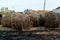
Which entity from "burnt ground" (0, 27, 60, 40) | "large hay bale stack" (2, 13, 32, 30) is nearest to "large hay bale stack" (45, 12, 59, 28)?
"large hay bale stack" (2, 13, 32, 30)

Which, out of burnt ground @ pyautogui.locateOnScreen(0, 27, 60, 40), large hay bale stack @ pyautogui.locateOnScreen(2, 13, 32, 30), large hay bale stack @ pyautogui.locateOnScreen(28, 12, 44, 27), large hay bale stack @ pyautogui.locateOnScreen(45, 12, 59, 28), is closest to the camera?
burnt ground @ pyautogui.locateOnScreen(0, 27, 60, 40)

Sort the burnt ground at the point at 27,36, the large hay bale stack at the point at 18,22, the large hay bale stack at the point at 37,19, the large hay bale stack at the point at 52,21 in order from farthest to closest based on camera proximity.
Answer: the large hay bale stack at the point at 37,19 < the large hay bale stack at the point at 52,21 < the large hay bale stack at the point at 18,22 < the burnt ground at the point at 27,36

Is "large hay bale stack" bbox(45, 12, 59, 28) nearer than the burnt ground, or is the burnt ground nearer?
the burnt ground

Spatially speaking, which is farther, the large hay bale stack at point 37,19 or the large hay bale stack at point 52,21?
the large hay bale stack at point 37,19

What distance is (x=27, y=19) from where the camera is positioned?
2698 cm

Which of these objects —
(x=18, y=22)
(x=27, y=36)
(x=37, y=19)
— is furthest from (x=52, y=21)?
(x=27, y=36)

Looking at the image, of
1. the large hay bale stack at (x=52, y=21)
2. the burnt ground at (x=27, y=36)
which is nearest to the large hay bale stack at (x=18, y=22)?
the large hay bale stack at (x=52, y=21)

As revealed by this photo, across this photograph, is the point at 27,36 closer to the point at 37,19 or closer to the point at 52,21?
the point at 52,21

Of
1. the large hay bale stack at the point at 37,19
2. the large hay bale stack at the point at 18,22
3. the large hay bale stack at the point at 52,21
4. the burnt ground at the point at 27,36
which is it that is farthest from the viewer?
the large hay bale stack at the point at 37,19

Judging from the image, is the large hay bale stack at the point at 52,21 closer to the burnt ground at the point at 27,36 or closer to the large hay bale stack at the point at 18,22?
the large hay bale stack at the point at 18,22

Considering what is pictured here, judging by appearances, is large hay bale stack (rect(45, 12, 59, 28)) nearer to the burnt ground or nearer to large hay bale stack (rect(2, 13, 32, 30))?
large hay bale stack (rect(2, 13, 32, 30))

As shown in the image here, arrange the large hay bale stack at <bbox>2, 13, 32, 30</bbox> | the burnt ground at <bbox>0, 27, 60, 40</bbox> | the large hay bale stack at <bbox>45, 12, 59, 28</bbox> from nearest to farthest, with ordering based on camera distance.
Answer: the burnt ground at <bbox>0, 27, 60, 40</bbox>
the large hay bale stack at <bbox>2, 13, 32, 30</bbox>
the large hay bale stack at <bbox>45, 12, 59, 28</bbox>

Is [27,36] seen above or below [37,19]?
below

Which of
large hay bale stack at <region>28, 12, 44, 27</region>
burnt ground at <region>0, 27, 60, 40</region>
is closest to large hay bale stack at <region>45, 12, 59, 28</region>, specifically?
large hay bale stack at <region>28, 12, 44, 27</region>
